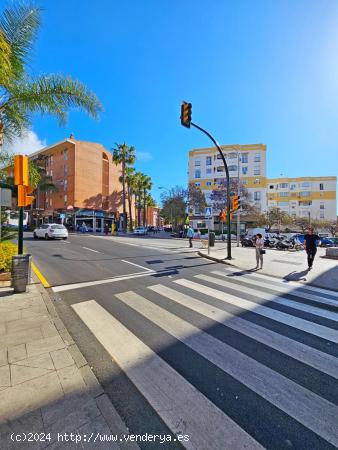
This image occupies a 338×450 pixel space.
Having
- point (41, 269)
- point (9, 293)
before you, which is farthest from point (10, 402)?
point (41, 269)

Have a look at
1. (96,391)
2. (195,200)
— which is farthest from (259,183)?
(96,391)

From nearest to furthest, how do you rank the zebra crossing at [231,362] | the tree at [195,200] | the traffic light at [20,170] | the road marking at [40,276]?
the zebra crossing at [231,362] < the traffic light at [20,170] < the road marking at [40,276] < the tree at [195,200]

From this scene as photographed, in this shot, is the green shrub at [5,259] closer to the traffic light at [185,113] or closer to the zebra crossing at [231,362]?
the zebra crossing at [231,362]

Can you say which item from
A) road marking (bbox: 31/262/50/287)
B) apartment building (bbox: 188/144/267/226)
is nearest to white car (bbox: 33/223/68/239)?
road marking (bbox: 31/262/50/287)

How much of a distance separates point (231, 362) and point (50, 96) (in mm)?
7671

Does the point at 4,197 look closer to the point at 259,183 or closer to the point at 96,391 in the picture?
the point at 96,391

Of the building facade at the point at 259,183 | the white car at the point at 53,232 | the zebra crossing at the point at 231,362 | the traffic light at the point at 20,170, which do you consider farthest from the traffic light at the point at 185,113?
the building facade at the point at 259,183

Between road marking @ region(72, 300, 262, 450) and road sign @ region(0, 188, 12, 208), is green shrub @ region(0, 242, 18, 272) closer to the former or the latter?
road sign @ region(0, 188, 12, 208)

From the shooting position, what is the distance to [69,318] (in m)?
4.33

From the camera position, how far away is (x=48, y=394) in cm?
233

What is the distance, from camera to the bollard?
5.43 metres

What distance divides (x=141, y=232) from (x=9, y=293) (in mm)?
35347

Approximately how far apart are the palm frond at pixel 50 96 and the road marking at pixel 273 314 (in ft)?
20.7

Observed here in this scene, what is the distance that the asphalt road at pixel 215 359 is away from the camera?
203 cm
